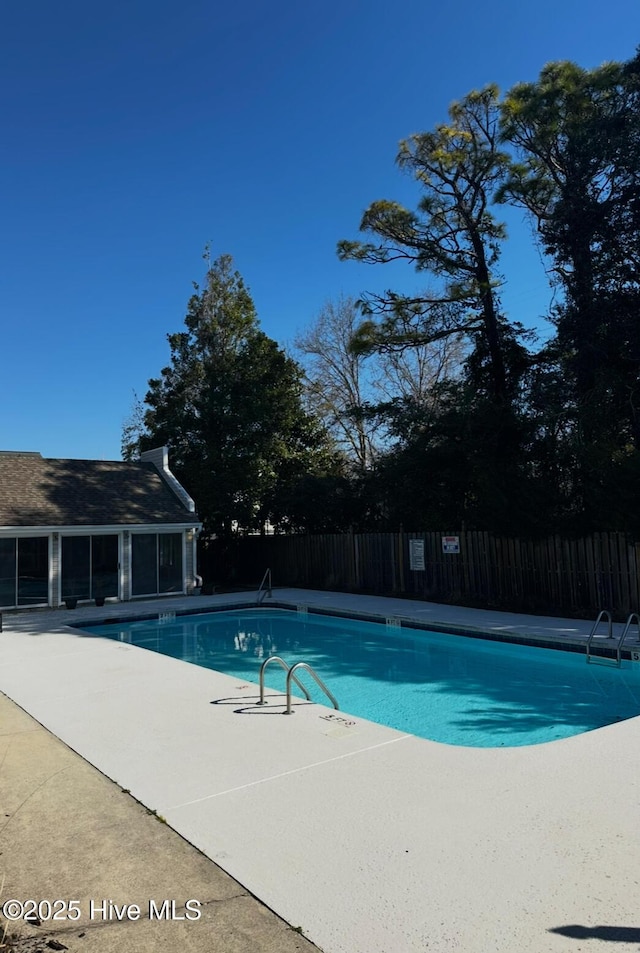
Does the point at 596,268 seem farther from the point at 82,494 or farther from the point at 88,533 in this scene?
the point at 82,494

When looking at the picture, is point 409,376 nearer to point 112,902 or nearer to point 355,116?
point 355,116

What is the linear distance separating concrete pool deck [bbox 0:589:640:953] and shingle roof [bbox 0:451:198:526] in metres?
9.97

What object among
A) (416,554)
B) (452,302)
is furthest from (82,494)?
(452,302)

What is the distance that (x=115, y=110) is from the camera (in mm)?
11852

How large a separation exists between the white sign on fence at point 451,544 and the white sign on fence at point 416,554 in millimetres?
853

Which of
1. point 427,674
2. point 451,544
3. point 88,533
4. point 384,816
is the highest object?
point 88,533

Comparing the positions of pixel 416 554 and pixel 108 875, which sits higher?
pixel 416 554

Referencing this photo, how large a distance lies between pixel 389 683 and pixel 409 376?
19.2 metres

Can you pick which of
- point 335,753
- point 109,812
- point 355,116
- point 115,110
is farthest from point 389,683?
point 355,116

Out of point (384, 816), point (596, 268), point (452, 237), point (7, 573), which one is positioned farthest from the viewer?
point (452, 237)

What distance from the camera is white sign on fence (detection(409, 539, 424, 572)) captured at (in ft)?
52.4

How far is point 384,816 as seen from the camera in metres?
3.62

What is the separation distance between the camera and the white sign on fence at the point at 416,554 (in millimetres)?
15969

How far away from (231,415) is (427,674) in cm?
1428
